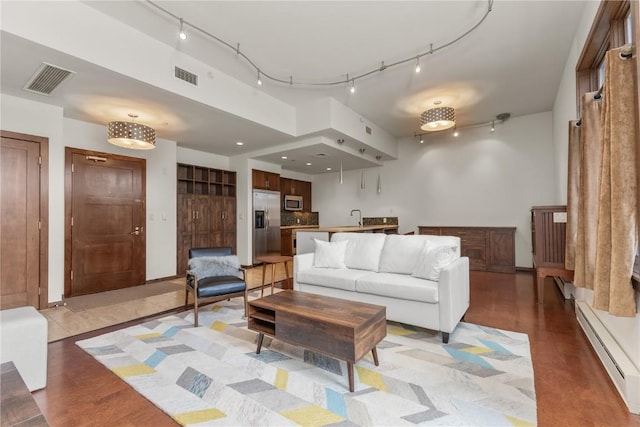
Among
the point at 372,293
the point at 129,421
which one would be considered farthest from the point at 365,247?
the point at 129,421

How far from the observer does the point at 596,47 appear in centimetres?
272

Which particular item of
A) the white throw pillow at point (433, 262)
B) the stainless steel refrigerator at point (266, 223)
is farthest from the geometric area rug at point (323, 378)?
the stainless steel refrigerator at point (266, 223)

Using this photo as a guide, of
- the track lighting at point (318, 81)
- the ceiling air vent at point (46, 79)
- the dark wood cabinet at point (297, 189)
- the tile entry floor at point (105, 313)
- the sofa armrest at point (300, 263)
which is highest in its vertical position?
the track lighting at point (318, 81)

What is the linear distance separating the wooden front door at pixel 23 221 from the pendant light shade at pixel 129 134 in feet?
Answer: 2.96

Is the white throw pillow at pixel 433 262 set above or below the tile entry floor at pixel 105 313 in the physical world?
above

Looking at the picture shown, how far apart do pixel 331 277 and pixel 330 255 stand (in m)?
0.41

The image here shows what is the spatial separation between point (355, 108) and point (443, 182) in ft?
9.71

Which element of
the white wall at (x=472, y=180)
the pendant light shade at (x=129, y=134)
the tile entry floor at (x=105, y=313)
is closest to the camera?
the tile entry floor at (x=105, y=313)

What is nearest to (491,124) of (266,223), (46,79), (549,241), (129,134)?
(549,241)

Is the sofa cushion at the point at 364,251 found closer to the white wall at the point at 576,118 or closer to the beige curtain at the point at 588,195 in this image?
the beige curtain at the point at 588,195

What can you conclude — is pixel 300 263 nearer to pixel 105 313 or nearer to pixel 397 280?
pixel 397 280

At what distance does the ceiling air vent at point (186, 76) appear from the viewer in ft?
11.2

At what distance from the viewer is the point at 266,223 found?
23.1ft

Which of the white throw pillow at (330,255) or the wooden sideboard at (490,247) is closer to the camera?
the white throw pillow at (330,255)
